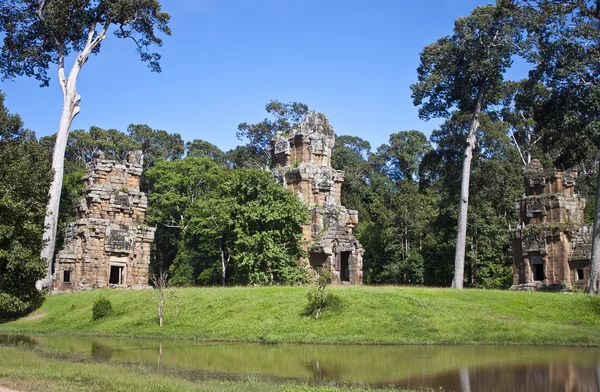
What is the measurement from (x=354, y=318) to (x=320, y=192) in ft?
54.0

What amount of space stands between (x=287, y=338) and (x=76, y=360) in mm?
7858

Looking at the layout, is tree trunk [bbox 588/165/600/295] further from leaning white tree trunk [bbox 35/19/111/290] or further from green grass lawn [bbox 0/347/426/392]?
leaning white tree trunk [bbox 35/19/111/290]

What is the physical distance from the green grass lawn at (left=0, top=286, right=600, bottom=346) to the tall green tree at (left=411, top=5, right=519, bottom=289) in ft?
24.8

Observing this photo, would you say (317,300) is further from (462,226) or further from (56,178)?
(56,178)

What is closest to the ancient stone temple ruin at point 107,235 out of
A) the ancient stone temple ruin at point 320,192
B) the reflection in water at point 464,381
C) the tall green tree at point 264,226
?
the tall green tree at point 264,226

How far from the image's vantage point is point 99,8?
34031 mm

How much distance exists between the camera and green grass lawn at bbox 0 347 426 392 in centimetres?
1087

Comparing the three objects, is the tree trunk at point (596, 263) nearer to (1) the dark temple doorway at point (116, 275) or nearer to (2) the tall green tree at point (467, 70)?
(2) the tall green tree at point (467, 70)


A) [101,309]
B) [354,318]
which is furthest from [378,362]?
[101,309]

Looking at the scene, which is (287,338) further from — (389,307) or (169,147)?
(169,147)

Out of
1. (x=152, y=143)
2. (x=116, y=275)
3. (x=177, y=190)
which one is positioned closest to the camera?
(x=116, y=275)

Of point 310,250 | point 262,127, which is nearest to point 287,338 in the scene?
point 310,250

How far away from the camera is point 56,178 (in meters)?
30.8

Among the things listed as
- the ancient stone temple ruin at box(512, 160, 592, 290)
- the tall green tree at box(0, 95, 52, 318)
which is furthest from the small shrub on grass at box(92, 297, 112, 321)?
the ancient stone temple ruin at box(512, 160, 592, 290)
